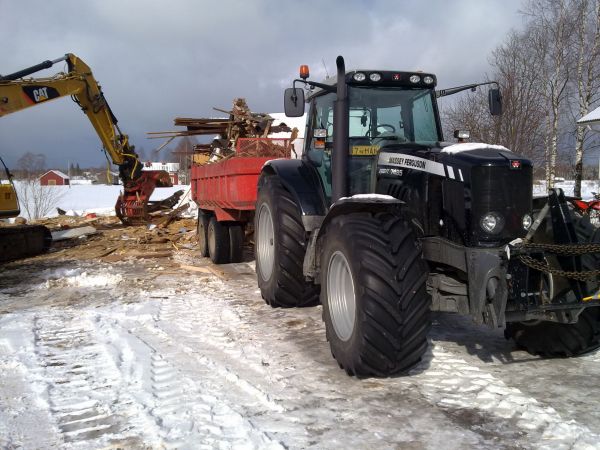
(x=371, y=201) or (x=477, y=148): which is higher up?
(x=477, y=148)

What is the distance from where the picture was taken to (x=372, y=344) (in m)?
3.64

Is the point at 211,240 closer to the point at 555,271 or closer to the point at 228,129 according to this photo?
the point at 228,129

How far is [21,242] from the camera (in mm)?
10617

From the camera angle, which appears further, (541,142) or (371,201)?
(541,142)

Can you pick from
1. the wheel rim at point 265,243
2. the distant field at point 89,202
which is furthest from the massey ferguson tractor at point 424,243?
the distant field at point 89,202

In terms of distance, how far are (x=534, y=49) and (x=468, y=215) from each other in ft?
63.3

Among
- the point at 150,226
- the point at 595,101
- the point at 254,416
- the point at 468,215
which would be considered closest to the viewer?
the point at 254,416

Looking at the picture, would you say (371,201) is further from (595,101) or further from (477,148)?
(595,101)

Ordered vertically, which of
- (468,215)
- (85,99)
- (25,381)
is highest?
(85,99)

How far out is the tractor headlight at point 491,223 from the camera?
151 inches

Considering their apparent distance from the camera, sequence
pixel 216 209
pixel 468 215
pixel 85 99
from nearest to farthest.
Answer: pixel 468 215
pixel 216 209
pixel 85 99

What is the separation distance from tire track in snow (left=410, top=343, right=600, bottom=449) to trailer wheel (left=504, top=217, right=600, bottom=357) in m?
0.58

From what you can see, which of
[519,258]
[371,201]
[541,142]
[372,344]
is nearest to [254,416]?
[372,344]

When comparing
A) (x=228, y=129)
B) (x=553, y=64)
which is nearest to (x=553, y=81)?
(x=553, y=64)
